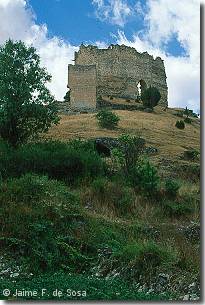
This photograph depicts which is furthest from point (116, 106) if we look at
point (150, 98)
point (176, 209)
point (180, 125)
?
point (176, 209)

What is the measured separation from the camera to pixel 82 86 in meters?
38.5

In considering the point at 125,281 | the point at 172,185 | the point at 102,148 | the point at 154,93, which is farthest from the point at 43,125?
the point at 154,93

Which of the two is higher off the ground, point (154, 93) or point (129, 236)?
point (154, 93)

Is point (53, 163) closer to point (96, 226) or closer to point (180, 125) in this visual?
point (96, 226)

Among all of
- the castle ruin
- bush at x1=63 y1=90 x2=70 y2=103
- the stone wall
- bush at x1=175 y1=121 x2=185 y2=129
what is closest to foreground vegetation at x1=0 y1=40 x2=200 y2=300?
bush at x1=175 y1=121 x2=185 y2=129

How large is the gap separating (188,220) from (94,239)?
4.04 m

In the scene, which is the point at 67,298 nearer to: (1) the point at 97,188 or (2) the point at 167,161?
(1) the point at 97,188

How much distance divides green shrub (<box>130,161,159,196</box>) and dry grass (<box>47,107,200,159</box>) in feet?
23.5

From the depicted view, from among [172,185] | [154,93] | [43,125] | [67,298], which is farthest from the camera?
[154,93]

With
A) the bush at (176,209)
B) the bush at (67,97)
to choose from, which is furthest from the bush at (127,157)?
the bush at (67,97)

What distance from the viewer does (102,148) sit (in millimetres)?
22328

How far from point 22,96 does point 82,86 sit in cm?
1927

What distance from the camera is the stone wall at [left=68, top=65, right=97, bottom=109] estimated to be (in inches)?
1481

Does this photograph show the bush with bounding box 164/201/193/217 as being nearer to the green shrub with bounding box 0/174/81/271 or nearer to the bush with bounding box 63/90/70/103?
the green shrub with bounding box 0/174/81/271
